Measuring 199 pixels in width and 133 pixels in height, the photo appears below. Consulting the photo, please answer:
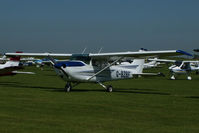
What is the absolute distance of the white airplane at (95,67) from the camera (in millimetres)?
19859

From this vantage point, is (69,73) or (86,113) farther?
(69,73)

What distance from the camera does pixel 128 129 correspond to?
898 cm

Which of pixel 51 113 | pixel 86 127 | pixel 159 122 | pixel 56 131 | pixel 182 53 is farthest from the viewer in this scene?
pixel 182 53

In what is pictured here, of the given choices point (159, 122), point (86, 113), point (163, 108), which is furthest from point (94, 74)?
point (159, 122)

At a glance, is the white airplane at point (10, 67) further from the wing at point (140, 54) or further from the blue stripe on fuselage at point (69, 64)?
the wing at point (140, 54)

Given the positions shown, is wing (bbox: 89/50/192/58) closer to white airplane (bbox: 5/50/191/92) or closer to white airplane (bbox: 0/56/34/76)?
white airplane (bbox: 5/50/191/92)

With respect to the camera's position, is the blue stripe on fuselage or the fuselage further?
the fuselage

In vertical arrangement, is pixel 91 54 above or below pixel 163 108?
above

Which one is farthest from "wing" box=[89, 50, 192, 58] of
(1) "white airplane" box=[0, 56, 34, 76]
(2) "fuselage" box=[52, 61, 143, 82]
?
(1) "white airplane" box=[0, 56, 34, 76]

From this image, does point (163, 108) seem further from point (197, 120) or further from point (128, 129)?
point (128, 129)

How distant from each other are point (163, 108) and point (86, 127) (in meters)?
4.92

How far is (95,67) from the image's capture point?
70.2 feet

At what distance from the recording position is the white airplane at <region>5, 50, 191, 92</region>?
1986 centimetres

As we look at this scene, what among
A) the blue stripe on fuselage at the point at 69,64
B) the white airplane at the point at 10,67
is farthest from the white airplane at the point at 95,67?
the white airplane at the point at 10,67
